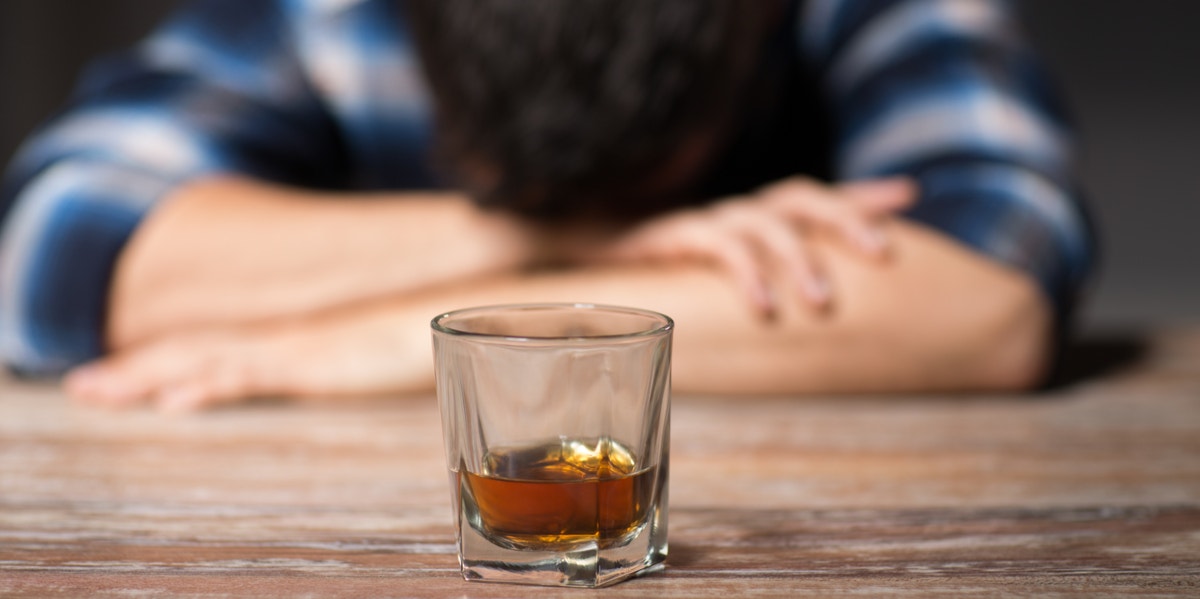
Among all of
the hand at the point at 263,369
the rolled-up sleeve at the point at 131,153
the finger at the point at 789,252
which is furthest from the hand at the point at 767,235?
the rolled-up sleeve at the point at 131,153

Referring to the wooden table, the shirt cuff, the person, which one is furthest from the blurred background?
the wooden table

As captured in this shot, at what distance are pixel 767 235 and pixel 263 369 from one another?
0.46 metres

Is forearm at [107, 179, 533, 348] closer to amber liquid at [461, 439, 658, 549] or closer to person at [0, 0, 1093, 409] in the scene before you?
person at [0, 0, 1093, 409]

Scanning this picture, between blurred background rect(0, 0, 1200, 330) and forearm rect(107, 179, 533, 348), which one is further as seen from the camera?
blurred background rect(0, 0, 1200, 330)

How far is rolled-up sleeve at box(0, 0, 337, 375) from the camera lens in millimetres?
1010

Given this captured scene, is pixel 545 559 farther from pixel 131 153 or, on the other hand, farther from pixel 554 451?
pixel 131 153

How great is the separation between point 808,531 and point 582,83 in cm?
46

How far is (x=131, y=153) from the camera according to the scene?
1.09 metres

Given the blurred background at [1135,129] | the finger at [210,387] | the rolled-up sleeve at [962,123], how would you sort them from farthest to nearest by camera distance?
the blurred background at [1135,129], the rolled-up sleeve at [962,123], the finger at [210,387]

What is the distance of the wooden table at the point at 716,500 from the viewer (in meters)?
0.44

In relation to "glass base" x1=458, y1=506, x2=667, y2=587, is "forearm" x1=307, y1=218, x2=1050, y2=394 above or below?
above

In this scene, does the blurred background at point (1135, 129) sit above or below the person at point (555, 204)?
above

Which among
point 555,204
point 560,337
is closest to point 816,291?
point 555,204

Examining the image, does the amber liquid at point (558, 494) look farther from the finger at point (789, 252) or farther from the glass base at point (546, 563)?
the finger at point (789, 252)
